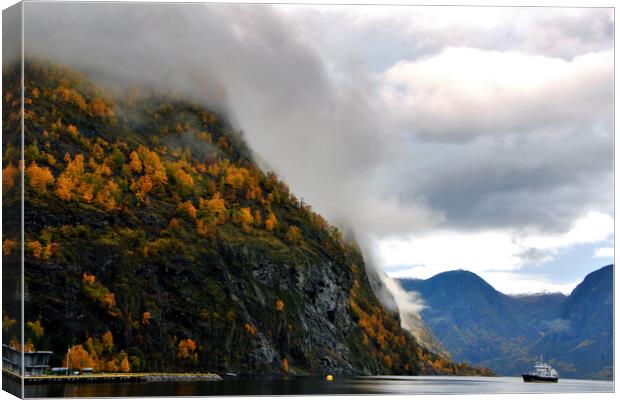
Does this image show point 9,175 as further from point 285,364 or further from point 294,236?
point 294,236

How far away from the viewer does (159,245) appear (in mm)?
120062

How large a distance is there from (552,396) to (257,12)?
40.7 metres

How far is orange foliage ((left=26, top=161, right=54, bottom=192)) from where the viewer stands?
100750 mm

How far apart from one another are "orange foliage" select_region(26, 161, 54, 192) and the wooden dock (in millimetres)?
17803

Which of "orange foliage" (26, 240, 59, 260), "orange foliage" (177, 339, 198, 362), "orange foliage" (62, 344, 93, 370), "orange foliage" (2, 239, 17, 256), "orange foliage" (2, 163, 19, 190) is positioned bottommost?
"orange foliage" (62, 344, 93, 370)

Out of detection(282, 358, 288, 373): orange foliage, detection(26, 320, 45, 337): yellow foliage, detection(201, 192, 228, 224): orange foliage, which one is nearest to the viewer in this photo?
detection(26, 320, 45, 337): yellow foliage

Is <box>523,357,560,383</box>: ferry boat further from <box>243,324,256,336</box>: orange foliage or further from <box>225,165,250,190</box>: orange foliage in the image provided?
<box>225,165,250,190</box>: orange foliage

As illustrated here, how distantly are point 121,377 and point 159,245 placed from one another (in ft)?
71.2

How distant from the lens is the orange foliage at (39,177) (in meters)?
101

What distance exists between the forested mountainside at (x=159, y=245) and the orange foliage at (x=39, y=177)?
7.4 inches

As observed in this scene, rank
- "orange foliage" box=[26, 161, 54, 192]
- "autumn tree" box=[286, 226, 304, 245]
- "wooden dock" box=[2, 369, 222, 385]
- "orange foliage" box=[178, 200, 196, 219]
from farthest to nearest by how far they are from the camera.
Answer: "autumn tree" box=[286, 226, 304, 245] → "orange foliage" box=[178, 200, 196, 219] → "orange foliage" box=[26, 161, 54, 192] → "wooden dock" box=[2, 369, 222, 385]

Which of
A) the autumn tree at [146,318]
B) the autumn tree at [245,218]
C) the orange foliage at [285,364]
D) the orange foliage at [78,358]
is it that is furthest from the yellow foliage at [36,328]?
the autumn tree at [245,218]

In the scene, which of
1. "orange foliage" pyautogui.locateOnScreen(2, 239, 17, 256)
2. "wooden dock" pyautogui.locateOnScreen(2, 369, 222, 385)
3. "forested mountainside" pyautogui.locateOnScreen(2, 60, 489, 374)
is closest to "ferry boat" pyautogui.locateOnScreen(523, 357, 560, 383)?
"forested mountainside" pyautogui.locateOnScreen(2, 60, 489, 374)

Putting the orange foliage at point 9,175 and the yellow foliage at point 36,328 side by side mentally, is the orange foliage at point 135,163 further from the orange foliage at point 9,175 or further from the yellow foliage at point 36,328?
the orange foliage at point 9,175
